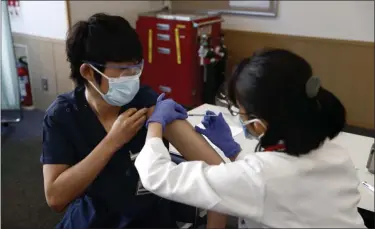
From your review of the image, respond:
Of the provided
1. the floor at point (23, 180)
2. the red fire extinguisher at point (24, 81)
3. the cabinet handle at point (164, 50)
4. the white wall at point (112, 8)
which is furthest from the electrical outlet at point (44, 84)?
the cabinet handle at point (164, 50)

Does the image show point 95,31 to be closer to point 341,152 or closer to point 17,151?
point 341,152

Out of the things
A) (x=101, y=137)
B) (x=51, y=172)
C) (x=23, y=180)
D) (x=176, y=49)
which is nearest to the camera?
(x=51, y=172)

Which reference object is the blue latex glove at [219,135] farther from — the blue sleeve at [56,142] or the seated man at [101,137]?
the blue sleeve at [56,142]

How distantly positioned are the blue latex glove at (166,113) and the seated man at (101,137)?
0.04 m

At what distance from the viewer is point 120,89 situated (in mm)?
1395

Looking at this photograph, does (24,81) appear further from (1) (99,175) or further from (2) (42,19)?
(1) (99,175)

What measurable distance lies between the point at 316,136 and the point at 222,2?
11.3ft

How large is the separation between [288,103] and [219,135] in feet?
1.64

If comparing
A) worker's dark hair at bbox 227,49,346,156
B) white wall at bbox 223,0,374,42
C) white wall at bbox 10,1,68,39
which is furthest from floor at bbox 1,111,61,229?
white wall at bbox 223,0,374,42

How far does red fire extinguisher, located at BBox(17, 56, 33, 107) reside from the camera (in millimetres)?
4004

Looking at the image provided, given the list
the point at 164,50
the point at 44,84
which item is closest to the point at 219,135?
the point at 164,50

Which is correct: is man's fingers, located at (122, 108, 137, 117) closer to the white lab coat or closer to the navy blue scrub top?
the navy blue scrub top

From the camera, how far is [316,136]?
3.28 feet

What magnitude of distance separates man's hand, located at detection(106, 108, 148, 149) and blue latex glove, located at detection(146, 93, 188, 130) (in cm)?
6
